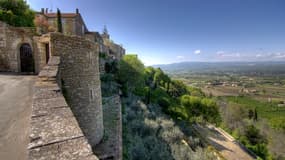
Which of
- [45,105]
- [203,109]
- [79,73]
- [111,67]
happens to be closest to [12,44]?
[79,73]

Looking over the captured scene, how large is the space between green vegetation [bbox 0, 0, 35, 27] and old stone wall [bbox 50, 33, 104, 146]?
785cm

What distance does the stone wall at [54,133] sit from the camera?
4.04 feet

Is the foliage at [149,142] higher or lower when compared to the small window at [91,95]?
lower

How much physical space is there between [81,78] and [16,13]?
10.0 meters

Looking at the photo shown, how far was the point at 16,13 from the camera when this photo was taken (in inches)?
386

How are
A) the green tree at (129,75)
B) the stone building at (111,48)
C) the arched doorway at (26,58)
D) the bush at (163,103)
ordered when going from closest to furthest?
the arched doorway at (26,58)
the green tree at (129,75)
the bush at (163,103)
the stone building at (111,48)

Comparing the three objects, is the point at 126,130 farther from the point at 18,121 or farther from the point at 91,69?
the point at 18,121

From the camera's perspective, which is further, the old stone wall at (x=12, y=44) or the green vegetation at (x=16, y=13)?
the green vegetation at (x=16, y=13)

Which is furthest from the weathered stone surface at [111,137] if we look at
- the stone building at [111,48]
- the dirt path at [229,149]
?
the stone building at [111,48]

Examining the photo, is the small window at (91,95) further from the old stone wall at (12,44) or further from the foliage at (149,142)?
the old stone wall at (12,44)

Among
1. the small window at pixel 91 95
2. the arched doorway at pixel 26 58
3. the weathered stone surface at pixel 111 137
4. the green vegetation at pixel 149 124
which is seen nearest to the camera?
the small window at pixel 91 95

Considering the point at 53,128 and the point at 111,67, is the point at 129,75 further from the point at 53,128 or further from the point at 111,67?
the point at 53,128

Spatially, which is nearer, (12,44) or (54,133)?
(54,133)

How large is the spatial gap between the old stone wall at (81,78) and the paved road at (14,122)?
3.28 ft
